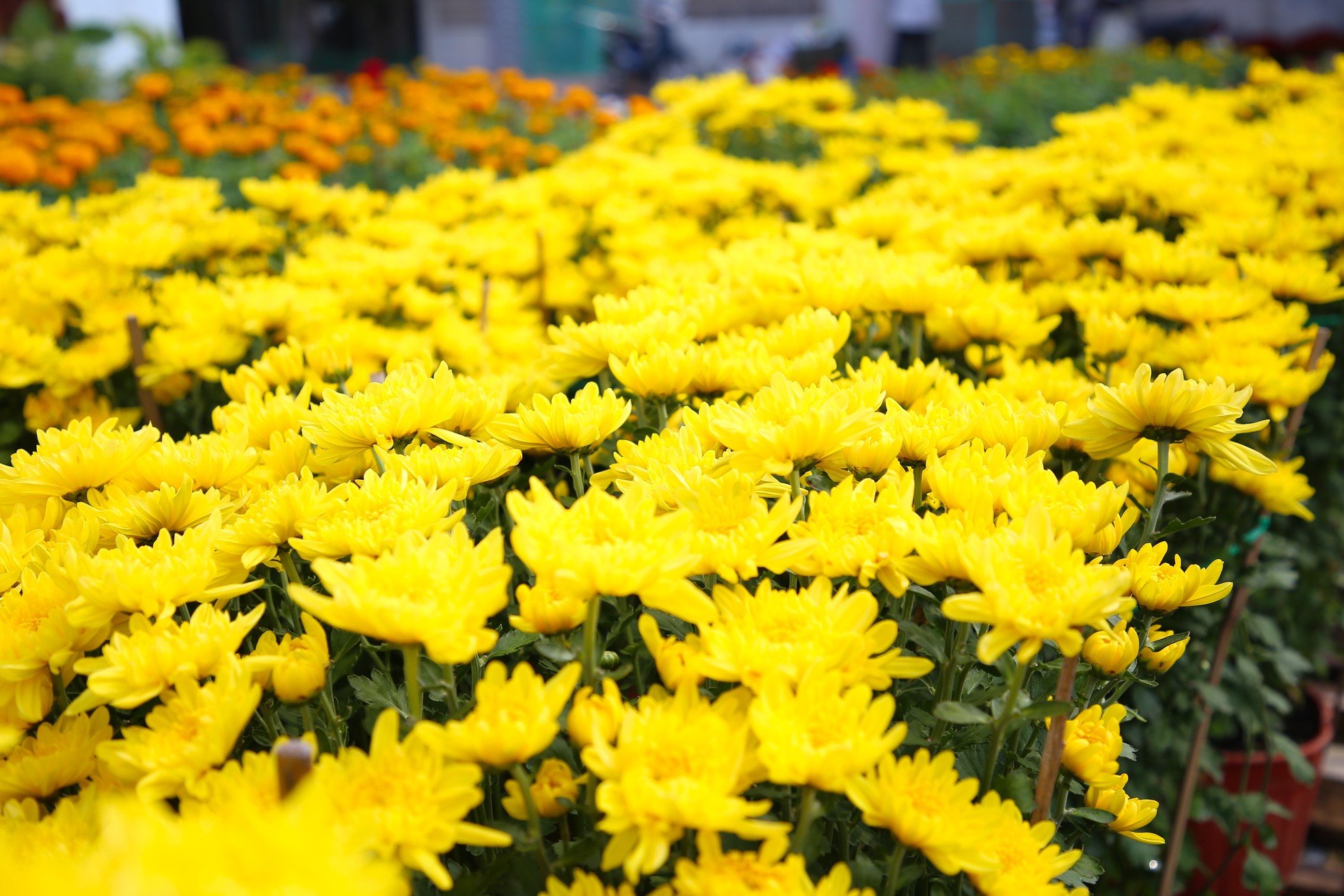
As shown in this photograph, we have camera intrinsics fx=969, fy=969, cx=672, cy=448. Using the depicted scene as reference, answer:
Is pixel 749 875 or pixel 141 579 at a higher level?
pixel 141 579

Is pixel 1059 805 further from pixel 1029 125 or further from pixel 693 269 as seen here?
pixel 1029 125

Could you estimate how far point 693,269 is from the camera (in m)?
1.92

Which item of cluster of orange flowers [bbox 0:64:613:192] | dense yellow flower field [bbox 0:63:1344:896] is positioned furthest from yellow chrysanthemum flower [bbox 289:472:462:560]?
cluster of orange flowers [bbox 0:64:613:192]

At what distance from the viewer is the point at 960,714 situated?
836 mm

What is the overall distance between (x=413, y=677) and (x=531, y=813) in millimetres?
142

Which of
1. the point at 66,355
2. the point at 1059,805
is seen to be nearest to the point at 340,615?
the point at 1059,805

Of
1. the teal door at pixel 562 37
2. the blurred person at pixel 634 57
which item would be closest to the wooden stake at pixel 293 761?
the teal door at pixel 562 37

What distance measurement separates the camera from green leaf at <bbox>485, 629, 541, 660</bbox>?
35.4 inches

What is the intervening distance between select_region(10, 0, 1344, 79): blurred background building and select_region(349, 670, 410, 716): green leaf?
48.0 ft

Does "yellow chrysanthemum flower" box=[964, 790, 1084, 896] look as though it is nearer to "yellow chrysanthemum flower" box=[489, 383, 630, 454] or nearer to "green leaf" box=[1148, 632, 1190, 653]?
"green leaf" box=[1148, 632, 1190, 653]

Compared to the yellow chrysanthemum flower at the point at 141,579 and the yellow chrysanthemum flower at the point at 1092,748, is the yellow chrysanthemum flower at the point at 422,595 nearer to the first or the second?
the yellow chrysanthemum flower at the point at 141,579

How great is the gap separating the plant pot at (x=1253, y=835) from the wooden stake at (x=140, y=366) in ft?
8.21

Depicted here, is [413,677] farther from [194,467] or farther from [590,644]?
[194,467]

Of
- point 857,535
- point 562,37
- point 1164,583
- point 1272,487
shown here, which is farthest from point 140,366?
point 562,37
